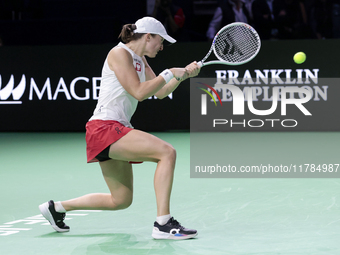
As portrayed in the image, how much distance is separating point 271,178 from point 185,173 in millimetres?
983

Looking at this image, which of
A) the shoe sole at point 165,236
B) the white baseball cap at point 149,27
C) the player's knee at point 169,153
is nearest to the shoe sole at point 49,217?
the shoe sole at point 165,236

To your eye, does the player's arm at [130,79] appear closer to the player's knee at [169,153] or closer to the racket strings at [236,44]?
the player's knee at [169,153]

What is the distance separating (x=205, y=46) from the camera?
10.5 meters

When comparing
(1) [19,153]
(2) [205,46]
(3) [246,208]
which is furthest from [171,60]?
(3) [246,208]

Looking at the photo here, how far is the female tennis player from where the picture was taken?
364cm

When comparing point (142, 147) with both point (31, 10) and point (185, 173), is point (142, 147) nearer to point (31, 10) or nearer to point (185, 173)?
point (185, 173)

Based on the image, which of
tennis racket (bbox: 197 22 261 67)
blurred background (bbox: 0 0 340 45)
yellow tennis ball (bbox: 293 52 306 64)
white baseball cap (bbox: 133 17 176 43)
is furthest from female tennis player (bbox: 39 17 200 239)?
blurred background (bbox: 0 0 340 45)

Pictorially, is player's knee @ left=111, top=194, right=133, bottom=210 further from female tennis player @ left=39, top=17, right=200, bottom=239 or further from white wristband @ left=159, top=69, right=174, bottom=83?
white wristband @ left=159, top=69, right=174, bottom=83

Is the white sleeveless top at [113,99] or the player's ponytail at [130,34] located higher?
the player's ponytail at [130,34]

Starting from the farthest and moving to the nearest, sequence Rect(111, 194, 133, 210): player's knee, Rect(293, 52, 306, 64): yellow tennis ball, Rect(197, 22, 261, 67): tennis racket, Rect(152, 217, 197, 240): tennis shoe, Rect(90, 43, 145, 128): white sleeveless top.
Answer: Rect(293, 52, 306, 64): yellow tennis ball → Rect(197, 22, 261, 67): tennis racket → Rect(111, 194, 133, 210): player's knee → Rect(90, 43, 145, 128): white sleeveless top → Rect(152, 217, 197, 240): tennis shoe

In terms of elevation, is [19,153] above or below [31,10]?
below

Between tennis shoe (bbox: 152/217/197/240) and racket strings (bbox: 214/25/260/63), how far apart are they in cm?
178

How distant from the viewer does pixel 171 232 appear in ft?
11.9

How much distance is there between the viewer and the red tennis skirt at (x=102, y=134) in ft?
12.0
